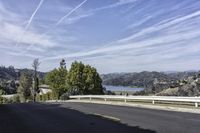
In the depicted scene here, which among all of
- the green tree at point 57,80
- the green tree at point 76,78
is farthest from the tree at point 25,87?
the green tree at point 76,78

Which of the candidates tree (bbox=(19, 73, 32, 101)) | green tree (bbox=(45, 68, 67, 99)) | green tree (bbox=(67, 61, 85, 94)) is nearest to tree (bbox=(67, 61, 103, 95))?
green tree (bbox=(67, 61, 85, 94))

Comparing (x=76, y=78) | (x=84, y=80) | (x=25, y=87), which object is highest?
(x=76, y=78)

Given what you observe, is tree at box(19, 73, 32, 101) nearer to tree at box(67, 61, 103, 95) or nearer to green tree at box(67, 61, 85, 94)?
green tree at box(67, 61, 85, 94)

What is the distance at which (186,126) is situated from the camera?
574 inches

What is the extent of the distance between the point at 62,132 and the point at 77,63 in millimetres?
74679

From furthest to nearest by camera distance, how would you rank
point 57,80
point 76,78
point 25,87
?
point 25,87 → point 57,80 → point 76,78

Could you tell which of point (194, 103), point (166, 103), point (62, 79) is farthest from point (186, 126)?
point (62, 79)

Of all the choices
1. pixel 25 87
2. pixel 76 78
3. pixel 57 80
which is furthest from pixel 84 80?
pixel 25 87

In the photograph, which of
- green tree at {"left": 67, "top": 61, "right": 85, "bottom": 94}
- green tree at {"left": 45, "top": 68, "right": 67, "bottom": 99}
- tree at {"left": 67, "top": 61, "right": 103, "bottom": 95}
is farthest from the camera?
green tree at {"left": 45, "top": 68, "right": 67, "bottom": 99}

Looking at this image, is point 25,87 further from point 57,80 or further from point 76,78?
point 76,78

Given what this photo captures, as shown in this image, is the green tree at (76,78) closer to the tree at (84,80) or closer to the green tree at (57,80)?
the tree at (84,80)

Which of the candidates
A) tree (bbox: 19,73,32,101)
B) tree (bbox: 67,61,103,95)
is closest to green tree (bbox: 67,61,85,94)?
tree (bbox: 67,61,103,95)

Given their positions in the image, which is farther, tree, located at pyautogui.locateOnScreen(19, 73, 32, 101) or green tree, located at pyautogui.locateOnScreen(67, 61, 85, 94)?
tree, located at pyautogui.locateOnScreen(19, 73, 32, 101)

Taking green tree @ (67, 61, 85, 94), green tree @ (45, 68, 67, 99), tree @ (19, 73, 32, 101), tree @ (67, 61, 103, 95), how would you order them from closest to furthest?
tree @ (67, 61, 103, 95) < green tree @ (67, 61, 85, 94) < green tree @ (45, 68, 67, 99) < tree @ (19, 73, 32, 101)
